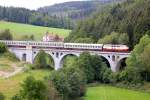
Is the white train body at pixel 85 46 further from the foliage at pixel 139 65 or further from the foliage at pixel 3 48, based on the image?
the foliage at pixel 3 48

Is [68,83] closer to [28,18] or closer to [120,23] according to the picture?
[120,23]

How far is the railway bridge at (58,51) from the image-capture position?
83.4 meters

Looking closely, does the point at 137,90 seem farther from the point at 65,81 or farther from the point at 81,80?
the point at 65,81

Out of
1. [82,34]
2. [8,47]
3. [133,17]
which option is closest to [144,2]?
[133,17]

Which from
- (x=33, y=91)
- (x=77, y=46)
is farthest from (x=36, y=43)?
(x=33, y=91)

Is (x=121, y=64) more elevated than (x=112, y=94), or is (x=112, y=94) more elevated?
Result: (x=121, y=64)

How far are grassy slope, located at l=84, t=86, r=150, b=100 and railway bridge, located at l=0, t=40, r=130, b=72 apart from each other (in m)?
12.2

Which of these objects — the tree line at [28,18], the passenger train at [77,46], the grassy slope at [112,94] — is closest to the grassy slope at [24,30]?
the tree line at [28,18]

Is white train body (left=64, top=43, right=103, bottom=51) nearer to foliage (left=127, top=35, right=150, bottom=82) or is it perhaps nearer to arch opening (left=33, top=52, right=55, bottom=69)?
arch opening (left=33, top=52, right=55, bottom=69)

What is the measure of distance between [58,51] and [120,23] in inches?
762

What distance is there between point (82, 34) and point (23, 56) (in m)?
22.4

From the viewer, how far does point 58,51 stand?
8794 cm

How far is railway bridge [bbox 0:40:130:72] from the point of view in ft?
274

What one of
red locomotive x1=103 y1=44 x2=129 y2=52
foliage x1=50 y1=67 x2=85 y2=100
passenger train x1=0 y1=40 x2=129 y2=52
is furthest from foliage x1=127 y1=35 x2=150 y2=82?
foliage x1=50 y1=67 x2=85 y2=100
